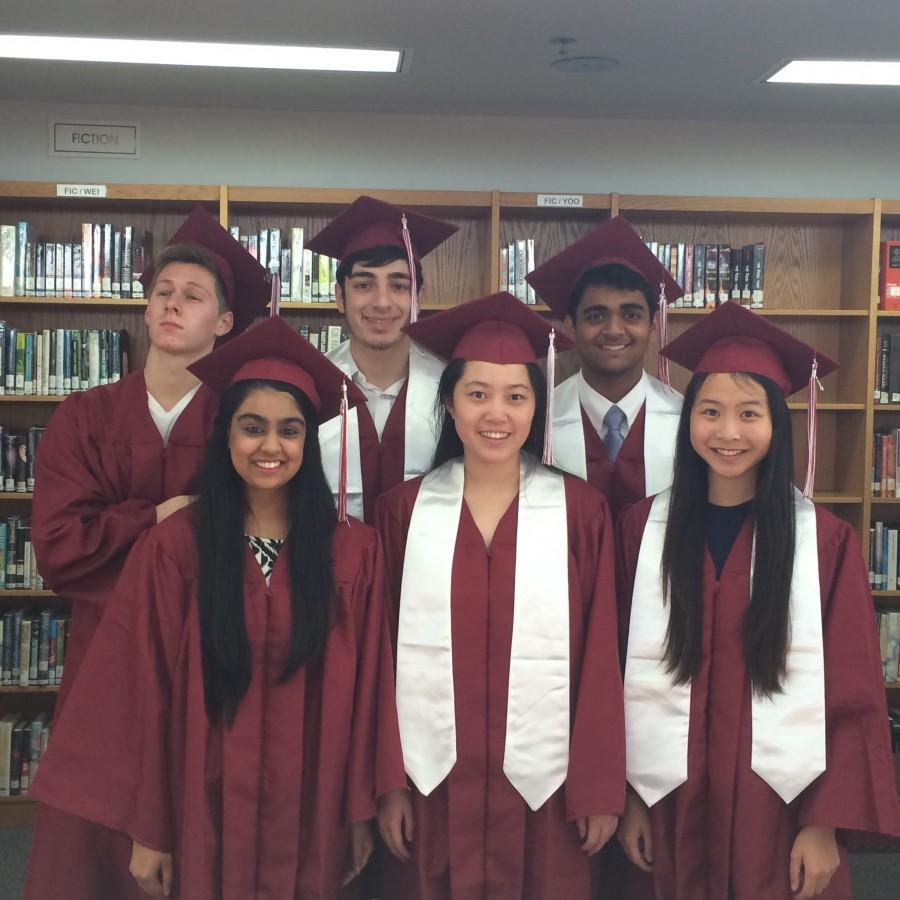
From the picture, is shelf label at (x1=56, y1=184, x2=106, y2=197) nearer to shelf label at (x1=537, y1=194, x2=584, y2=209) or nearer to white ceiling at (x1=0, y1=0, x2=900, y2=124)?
white ceiling at (x1=0, y1=0, x2=900, y2=124)

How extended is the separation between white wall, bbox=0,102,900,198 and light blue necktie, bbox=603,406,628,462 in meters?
2.44

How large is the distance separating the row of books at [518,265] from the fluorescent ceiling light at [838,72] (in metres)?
1.29

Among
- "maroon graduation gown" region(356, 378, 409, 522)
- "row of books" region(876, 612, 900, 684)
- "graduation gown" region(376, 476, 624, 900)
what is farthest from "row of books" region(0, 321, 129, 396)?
"row of books" region(876, 612, 900, 684)

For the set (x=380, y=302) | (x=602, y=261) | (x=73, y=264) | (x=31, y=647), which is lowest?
(x=31, y=647)

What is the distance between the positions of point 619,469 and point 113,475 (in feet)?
4.34

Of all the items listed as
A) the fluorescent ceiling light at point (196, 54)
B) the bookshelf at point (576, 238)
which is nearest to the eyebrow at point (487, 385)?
the fluorescent ceiling light at point (196, 54)

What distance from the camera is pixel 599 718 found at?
2121mm

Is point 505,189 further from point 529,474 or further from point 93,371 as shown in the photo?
point 529,474

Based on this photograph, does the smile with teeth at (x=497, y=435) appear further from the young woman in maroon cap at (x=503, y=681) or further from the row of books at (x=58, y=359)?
the row of books at (x=58, y=359)

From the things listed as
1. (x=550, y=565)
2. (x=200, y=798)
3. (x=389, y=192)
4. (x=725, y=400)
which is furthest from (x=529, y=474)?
(x=389, y=192)

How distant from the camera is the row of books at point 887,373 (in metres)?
4.73

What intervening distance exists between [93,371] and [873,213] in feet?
12.2

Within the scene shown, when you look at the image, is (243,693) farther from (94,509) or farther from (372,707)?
(94,509)

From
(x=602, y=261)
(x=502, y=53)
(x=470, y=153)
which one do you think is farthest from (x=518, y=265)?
(x=602, y=261)
